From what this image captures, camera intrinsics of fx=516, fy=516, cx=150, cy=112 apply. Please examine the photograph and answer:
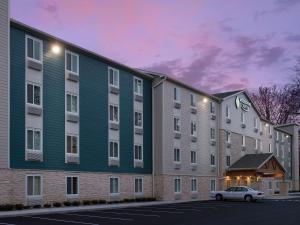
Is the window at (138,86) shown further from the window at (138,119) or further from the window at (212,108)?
the window at (212,108)

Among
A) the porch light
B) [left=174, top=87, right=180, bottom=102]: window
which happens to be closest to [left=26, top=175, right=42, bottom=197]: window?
the porch light

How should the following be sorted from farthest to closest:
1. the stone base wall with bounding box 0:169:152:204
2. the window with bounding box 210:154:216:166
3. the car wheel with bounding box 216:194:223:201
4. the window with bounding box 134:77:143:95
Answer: the window with bounding box 210:154:216:166, the car wheel with bounding box 216:194:223:201, the window with bounding box 134:77:143:95, the stone base wall with bounding box 0:169:152:204

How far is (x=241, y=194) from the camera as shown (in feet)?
153

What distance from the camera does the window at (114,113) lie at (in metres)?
38.7

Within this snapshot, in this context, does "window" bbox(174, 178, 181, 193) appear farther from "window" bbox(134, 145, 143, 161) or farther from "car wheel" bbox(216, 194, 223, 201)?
"window" bbox(134, 145, 143, 161)

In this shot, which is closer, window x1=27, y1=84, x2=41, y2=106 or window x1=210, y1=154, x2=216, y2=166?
window x1=27, y1=84, x2=41, y2=106

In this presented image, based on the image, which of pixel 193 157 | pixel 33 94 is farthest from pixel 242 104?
pixel 33 94

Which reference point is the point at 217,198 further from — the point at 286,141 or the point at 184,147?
the point at 286,141

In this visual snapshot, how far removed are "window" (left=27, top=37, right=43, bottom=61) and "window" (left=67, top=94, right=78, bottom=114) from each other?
3.79m

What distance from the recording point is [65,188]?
3309 cm

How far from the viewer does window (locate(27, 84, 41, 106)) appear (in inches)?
1211

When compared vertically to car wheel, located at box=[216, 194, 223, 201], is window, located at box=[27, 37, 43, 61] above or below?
above

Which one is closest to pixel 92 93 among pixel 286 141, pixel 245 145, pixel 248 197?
pixel 248 197

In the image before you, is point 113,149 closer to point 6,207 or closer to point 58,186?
point 58,186
